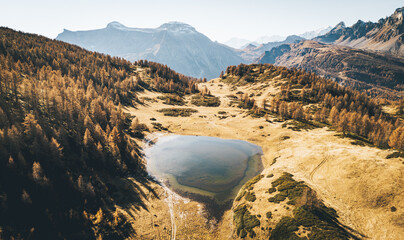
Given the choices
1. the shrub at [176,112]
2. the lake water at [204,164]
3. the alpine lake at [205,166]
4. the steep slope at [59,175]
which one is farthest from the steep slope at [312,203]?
the shrub at [176,112]

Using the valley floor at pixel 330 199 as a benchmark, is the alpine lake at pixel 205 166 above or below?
below

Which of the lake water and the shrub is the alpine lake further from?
the shrub

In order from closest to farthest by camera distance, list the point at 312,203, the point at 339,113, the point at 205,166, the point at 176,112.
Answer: the point at 312,203 → the point at 205,166 → the point at 339,113 → the point at 176,112

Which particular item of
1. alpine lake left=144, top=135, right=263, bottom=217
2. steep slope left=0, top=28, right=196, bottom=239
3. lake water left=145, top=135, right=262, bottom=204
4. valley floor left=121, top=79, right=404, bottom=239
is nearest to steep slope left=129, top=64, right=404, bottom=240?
valley floor left=121, top=79, right=404, bottom=239

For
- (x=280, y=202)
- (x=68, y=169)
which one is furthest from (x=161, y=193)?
(x=280, y=202)

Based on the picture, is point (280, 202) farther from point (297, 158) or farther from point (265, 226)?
point (297, 158)

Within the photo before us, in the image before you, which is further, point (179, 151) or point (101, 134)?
point (179, 151)

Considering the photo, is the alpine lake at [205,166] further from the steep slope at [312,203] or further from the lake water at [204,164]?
the steep slope at [312,203]

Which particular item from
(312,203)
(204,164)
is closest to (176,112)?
(204,164)

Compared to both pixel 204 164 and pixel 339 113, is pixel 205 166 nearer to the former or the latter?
pixel 204 164
